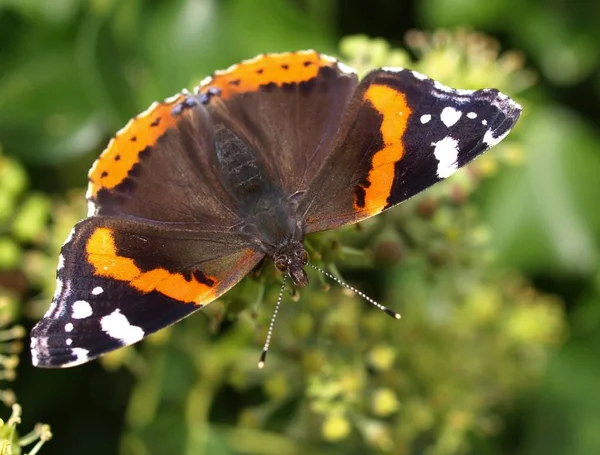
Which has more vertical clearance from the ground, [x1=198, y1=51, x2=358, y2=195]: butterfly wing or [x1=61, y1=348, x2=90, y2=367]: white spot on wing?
[x1=198, y1=51, x2=358, y2=195]: butterfly wing

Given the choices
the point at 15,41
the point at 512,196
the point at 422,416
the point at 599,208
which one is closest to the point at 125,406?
the point at 422,416

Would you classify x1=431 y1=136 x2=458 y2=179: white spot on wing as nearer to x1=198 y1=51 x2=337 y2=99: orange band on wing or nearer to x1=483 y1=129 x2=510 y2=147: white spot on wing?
x1=483 y1=129 x2=510 y2=147: white spot on wing

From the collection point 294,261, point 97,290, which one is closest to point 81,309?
point 97,290

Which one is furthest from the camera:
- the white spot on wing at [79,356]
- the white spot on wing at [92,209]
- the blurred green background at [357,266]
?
the blurred green background at [357,266]

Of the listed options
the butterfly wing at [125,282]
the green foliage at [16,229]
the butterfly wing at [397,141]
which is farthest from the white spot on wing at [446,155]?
the green foliage at [16,229]

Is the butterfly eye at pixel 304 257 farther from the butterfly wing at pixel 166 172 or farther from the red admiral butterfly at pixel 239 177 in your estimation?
the butterfly wing at pixel 166 172

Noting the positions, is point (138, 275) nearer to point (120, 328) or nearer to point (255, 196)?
point (120, 328)

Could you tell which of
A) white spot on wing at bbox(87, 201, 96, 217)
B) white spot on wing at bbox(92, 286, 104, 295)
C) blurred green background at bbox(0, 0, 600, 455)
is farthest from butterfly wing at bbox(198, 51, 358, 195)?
white spot on wing at bbox(92, 286, 104, 295)

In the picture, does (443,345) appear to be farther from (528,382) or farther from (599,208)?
(599,208)
